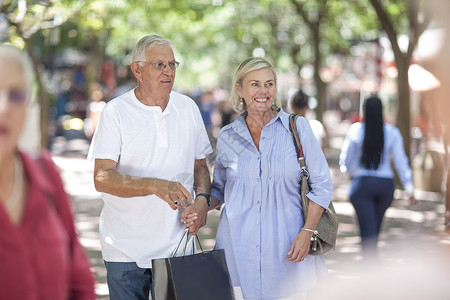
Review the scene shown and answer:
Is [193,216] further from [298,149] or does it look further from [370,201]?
[370,201]

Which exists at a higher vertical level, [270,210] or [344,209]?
[270,210]

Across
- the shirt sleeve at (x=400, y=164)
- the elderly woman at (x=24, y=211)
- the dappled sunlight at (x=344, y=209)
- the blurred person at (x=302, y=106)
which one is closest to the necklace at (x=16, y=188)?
the elderly woman at (x=24, y=211)

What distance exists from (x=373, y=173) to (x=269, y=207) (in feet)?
10.7

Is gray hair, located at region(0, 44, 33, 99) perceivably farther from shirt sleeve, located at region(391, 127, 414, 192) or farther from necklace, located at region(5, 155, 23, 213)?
shirt sleeve, located at region(391, 127, 414, 192)

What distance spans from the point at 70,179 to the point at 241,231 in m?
13.6

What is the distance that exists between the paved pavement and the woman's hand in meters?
2.70

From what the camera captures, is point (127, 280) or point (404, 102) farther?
point (404, 102)

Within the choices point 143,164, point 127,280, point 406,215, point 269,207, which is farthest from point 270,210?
point 406,215

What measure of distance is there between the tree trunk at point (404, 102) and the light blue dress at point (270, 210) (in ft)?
41.0

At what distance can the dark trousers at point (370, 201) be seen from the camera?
7.33 metres

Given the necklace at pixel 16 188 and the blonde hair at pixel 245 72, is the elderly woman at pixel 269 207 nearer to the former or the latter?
the blonde hair at pixel 245 72

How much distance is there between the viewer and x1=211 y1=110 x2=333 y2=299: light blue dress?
433cm

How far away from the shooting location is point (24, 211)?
227cm

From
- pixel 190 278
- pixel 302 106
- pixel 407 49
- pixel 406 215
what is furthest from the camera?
pixel 407 49
